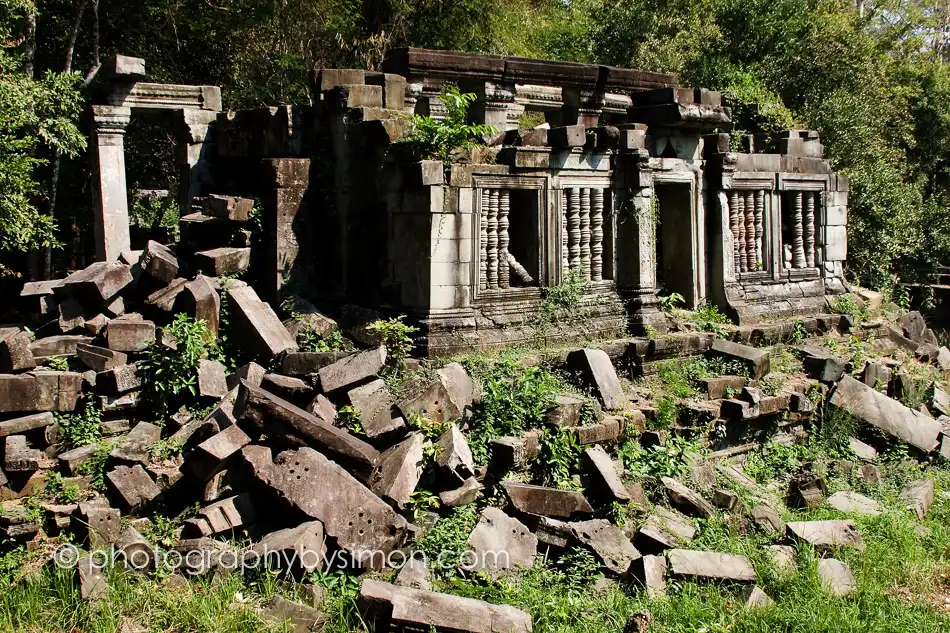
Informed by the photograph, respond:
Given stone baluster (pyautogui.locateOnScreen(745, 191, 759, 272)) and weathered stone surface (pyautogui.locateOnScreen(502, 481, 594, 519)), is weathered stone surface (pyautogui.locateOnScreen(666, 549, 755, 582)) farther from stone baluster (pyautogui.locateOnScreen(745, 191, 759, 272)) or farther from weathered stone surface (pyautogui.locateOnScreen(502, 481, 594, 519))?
stone baluster (pyautogui.locateOnScreen(745, 191, 759, 272))

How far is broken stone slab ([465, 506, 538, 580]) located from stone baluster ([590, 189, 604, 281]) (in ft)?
11.7

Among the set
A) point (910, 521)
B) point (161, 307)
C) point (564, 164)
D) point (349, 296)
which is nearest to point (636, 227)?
point (564, 164)

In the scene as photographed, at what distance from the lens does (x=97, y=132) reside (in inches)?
435

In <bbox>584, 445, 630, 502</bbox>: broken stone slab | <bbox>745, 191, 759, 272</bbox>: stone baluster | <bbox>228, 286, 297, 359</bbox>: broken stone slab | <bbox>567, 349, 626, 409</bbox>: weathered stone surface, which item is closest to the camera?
<bbox>584, 445, 630, 502</bbox>: broken stone slab

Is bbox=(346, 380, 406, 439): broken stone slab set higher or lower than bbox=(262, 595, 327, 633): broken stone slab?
higher

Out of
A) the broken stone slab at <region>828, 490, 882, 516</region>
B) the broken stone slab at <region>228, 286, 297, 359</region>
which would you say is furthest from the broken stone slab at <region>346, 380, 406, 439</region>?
the broken stone slab at <region>828, 490, 882, 516</region>

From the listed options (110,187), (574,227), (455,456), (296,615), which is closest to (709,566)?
(455,456)

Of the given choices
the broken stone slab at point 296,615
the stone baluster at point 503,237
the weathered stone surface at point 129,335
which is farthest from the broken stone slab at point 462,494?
the weathered stone surface at point 129,335

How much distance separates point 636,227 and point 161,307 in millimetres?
4676

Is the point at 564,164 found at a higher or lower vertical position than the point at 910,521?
higher

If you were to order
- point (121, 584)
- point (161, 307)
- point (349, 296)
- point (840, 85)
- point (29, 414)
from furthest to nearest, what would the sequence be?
1. point (840, 85)
2. point (349, 296)
3. point (161, 307)
4. point (29, 414)
5. point (121, 584)

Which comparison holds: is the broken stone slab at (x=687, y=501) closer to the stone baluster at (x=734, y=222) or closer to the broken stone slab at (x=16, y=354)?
the stone baluster at (x=734, y=222)

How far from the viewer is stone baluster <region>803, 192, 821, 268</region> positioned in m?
11.3

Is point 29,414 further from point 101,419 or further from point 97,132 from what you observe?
point 97,132
